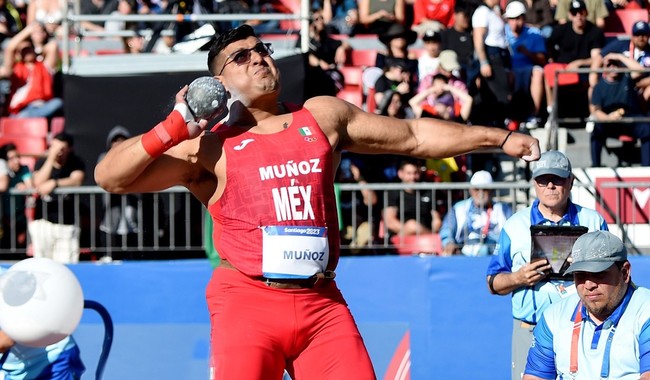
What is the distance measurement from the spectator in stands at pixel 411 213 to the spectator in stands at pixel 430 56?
7.54 feet

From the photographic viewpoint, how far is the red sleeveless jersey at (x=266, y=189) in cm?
493

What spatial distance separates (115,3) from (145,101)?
336cm

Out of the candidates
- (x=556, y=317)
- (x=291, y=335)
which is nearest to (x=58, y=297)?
(x=291, y=335)

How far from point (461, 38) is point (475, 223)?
327 centimetres

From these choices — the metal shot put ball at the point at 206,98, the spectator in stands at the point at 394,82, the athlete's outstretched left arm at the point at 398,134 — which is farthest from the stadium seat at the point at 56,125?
A: the metal shot put ball at the point at 206,98

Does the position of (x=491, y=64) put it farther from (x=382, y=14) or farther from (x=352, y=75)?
(x=382, y=14)

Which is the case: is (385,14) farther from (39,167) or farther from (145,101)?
(39,167)

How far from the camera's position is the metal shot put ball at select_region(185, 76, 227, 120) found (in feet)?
15.2

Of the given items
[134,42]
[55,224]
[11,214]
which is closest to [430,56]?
[134,42]

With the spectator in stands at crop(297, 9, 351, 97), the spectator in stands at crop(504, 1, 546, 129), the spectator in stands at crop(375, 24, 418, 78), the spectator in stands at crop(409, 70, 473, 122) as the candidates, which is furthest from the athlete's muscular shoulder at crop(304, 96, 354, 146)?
the spectator in stands at crop(375, 24, 418, 78)

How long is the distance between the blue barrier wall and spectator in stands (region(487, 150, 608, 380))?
2076 mm

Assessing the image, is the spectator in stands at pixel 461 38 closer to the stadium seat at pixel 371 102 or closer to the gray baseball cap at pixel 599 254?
the stadium seat at pixel 371 102

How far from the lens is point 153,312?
998 centimetres

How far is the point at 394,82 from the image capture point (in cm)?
1220
